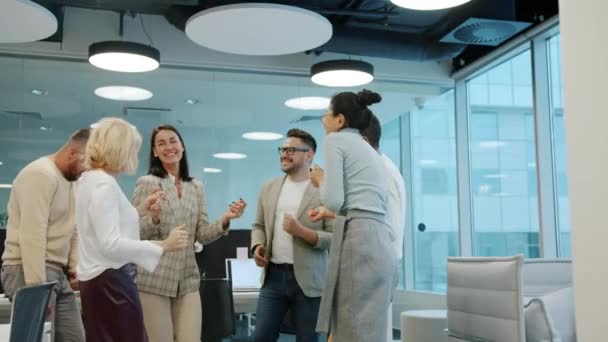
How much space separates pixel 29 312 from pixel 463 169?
5245 mm

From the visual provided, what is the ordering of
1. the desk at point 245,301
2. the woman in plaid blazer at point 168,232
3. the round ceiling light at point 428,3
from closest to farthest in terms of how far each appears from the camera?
the woman in plaid blazer at point 168,232 → the round ceiling light at point 428,3 → the desk at point 245,301

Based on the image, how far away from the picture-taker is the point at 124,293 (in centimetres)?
209

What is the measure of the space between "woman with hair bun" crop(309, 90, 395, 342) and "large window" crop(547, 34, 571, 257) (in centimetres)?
313

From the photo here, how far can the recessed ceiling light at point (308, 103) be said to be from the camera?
604cm

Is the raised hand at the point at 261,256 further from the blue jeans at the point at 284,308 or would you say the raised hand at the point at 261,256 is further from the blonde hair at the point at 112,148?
the blonde hair at the point at 112,148

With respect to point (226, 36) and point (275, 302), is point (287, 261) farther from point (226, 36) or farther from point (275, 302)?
point (226, 36)

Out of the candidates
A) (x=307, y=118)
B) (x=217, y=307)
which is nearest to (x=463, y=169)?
(x=307, y=118)

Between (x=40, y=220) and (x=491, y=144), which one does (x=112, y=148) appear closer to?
(x=40, y=220)

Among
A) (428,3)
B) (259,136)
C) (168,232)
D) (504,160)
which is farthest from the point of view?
(504,160)

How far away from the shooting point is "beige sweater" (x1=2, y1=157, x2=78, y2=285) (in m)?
2.69

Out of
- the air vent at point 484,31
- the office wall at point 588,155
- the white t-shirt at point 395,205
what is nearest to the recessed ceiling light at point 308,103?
the air vent at point 484,31

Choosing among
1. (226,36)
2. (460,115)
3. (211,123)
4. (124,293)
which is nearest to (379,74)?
(460,115)

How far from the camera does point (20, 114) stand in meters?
5.32

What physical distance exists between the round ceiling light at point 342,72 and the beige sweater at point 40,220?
9.23ft
